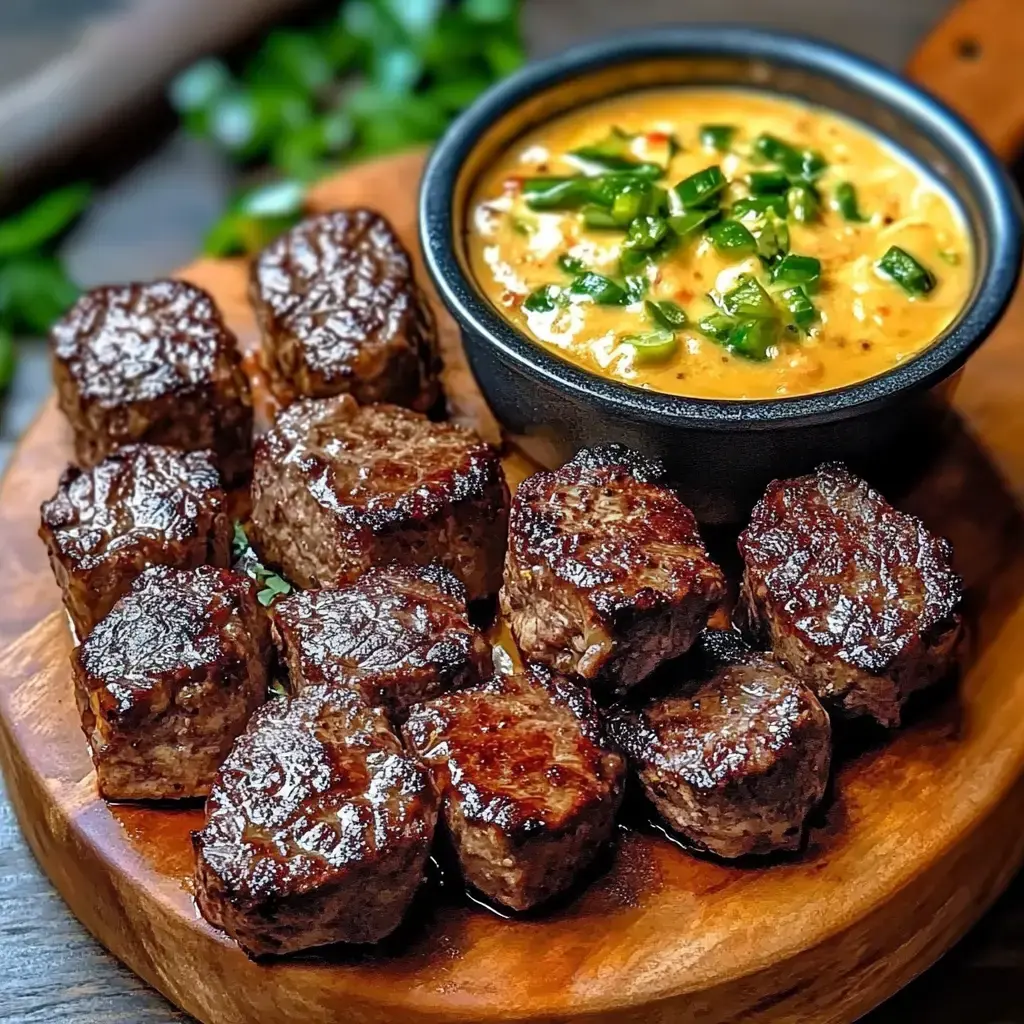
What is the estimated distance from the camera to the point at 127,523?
366cm

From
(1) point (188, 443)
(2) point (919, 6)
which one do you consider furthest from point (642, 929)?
(2) point (919, 6)

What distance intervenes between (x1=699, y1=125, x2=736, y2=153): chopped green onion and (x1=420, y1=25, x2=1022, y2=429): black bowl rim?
31 cm

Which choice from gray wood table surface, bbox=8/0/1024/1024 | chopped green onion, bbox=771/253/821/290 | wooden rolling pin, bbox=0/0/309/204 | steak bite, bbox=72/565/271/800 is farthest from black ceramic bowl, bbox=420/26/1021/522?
wooden rolling pin, bbox=0/0/309/204

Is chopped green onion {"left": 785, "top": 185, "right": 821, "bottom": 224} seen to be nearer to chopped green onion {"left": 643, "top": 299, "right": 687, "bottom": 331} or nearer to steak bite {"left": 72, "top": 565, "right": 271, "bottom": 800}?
chopped green onion {"left": 643, "top": 299, "right": 687, "bottom": 331}

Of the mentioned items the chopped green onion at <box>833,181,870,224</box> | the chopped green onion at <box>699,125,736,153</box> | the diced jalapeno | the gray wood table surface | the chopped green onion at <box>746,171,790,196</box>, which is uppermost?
the chopped green onion at <box>746,171,790,196</box>

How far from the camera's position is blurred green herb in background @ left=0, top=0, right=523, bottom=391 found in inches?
208

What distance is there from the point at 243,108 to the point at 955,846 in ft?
12.8

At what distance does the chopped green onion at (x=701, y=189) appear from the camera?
409 centimetres

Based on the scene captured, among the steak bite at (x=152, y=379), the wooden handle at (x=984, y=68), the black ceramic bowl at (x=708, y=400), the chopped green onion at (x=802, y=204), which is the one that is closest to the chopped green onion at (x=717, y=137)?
the black ceramic bowl at (x=708, y=400)

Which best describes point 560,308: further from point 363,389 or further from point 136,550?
point 136,550

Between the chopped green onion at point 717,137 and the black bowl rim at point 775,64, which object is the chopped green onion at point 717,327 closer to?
the black bowl rim at point 775,64

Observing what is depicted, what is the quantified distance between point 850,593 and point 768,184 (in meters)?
1.37

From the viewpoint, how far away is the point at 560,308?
13.0 ft

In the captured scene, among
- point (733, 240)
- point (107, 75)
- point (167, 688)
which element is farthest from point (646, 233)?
point (107, 75)
